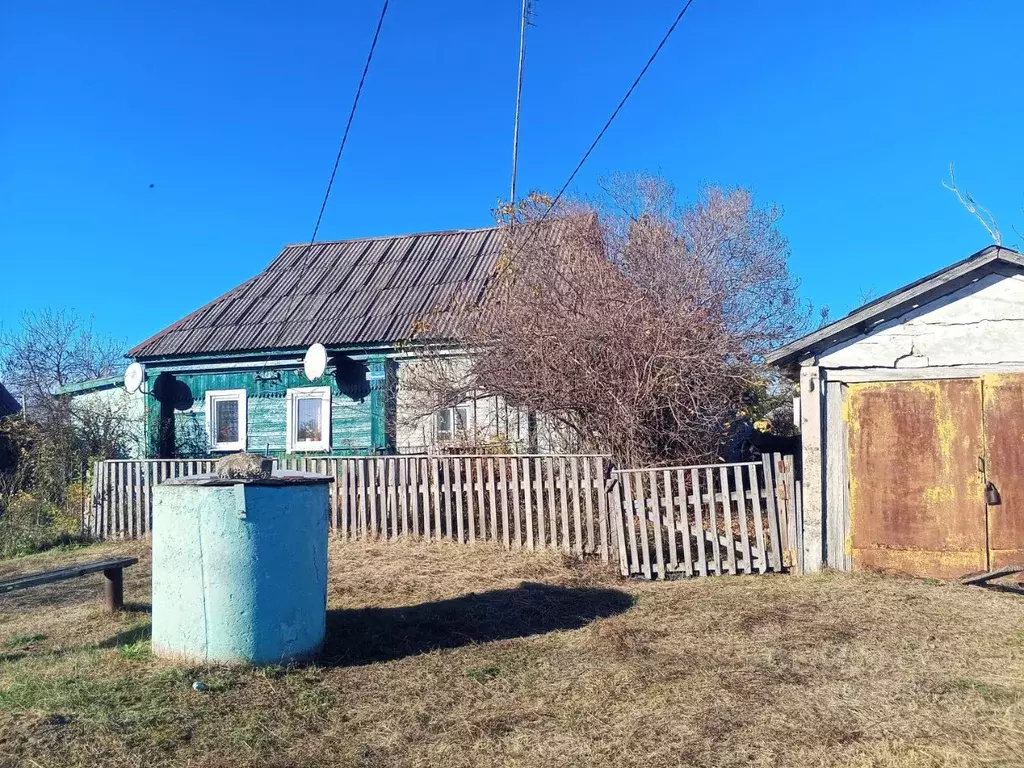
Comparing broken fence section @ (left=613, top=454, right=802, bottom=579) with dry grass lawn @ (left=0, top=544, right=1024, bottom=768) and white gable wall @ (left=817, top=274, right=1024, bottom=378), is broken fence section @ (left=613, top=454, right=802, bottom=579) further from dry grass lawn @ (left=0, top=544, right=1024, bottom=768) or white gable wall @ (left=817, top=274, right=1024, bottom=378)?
white gable wall @ (left=817, top=274, right=1024, bottom=378)

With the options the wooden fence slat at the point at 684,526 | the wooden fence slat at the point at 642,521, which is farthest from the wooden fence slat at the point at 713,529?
the wooden fence slat at the point at 642,521

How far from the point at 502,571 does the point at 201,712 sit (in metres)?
4.35

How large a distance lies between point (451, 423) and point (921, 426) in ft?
27.7

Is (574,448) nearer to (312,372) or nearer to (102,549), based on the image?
(312,372)

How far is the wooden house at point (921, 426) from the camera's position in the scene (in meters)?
7.91

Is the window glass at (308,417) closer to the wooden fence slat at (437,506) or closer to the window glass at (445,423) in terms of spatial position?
the window glass at (445,423)

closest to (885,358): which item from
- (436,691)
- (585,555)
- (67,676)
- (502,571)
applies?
(585,555)

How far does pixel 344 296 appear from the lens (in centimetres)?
1734

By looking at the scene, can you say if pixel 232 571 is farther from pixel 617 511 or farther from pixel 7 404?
pixel 7 404

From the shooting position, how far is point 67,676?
534 cm

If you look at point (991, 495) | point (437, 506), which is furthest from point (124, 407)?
point (991, 495)

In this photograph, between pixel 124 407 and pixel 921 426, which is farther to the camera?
pixel 124 407

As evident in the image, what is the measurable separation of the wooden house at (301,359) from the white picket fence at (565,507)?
313 centimetres

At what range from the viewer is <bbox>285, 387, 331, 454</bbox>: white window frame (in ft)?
51.4
